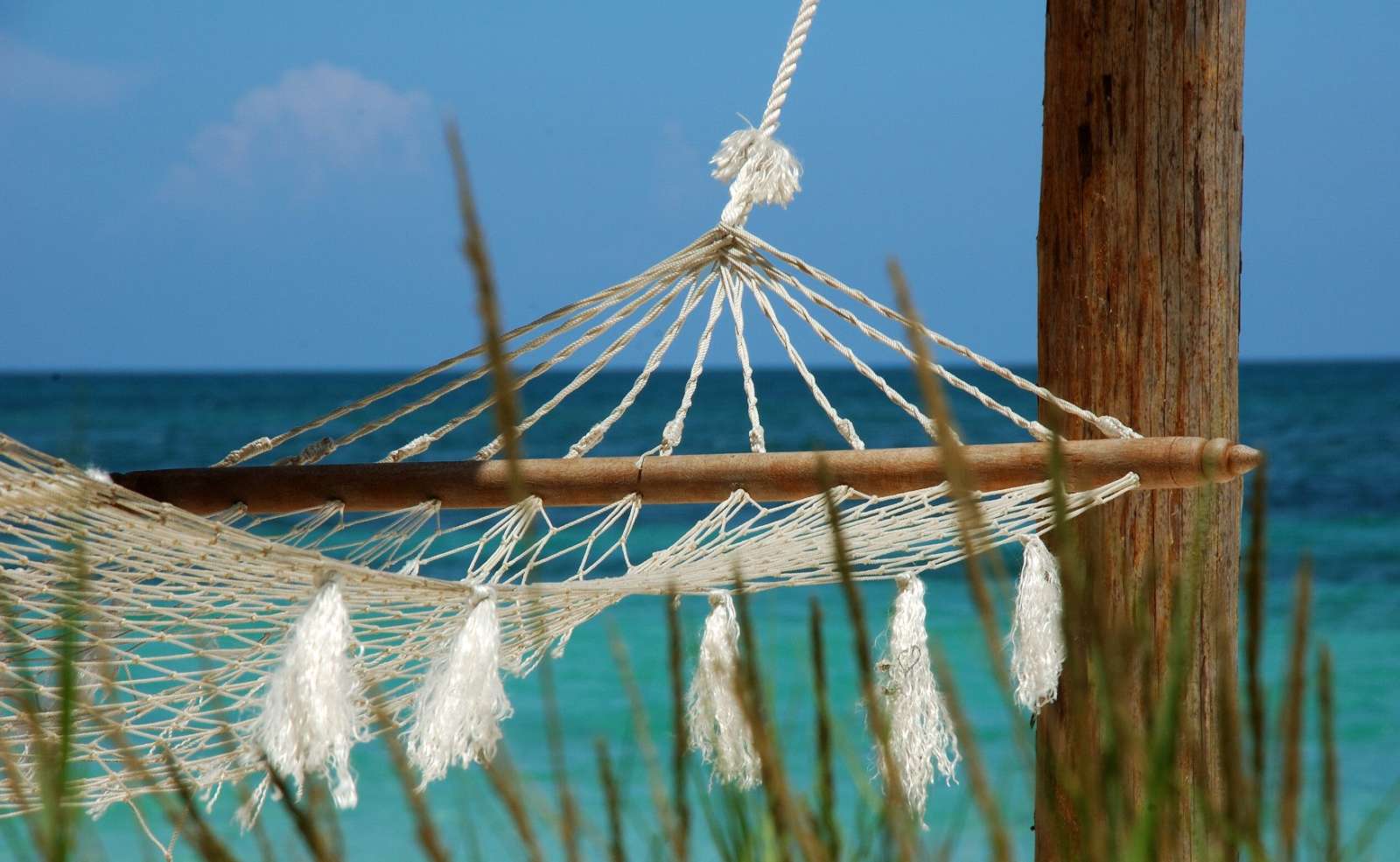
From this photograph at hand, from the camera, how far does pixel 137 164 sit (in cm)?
4091

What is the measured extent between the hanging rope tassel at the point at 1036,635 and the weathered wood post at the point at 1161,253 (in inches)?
3.6

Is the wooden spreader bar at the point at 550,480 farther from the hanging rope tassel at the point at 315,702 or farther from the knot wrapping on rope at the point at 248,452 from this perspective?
the hanging rope tassel at the point at 315,702

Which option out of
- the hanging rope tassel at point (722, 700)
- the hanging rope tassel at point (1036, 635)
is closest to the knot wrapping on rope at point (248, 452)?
the hanging rope tassel at point (722, 700)

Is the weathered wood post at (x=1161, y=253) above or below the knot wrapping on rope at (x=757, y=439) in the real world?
above

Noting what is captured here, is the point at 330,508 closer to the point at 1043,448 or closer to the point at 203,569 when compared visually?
the point at 203,569

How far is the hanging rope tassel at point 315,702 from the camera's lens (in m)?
1.13

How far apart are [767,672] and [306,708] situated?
2.20 ft

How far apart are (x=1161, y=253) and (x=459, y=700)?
98 centimetres

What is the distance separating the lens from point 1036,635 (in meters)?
1.60

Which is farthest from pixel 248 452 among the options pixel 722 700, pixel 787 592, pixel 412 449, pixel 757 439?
pixel 787 592

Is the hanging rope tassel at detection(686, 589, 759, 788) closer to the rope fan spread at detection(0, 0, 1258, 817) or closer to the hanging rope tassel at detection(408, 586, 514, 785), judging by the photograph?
the rope fan spread at detection(0, 0, 1258, 817)

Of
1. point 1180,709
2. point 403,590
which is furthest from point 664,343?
point 1180,709

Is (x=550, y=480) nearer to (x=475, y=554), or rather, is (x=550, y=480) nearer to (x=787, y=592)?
(x=475, y=554)

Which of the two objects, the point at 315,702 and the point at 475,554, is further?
the point at 475,554
